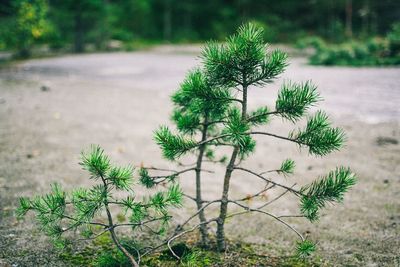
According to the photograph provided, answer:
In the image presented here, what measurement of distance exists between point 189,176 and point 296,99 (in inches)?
95.9

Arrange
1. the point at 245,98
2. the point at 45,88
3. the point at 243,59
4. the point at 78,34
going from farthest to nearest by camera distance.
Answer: the point at 78,34 → the point at 45,88 → the point at 245,98 → the point at 243,59

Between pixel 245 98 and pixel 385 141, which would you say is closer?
pixel 245 98

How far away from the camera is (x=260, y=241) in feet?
8.61

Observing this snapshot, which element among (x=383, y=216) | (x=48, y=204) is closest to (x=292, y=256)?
(x=383, y=216)

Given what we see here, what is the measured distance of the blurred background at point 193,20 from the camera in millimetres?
21516

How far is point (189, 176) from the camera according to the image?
405 centimetres

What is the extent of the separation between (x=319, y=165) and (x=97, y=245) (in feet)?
9.40

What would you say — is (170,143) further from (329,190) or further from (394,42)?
(394,42)

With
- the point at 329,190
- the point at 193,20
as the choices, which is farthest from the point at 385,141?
the point at 193,20

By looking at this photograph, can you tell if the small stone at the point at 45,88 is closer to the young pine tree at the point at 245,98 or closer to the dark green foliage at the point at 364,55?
the young pine tree at the point at 245,98

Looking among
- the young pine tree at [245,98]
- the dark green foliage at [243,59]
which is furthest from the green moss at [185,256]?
the dark green foliage at [243,59]

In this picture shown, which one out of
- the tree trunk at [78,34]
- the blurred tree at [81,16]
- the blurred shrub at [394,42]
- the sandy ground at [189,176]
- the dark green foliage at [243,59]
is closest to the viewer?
the dark green foliage at [243,59]

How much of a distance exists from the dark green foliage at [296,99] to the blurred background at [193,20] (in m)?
17.7

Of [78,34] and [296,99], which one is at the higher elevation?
[78,34]
